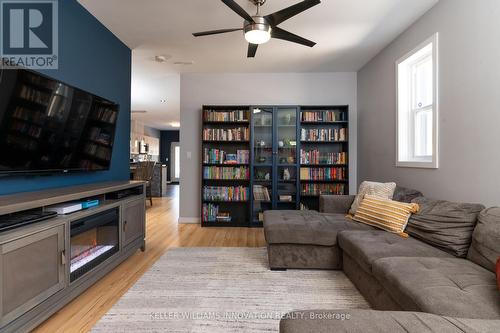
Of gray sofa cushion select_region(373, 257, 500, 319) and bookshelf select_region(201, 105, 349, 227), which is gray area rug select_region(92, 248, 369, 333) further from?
bookshelf select_region(201, 105, 349, 227)

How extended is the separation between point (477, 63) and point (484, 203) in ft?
3.62

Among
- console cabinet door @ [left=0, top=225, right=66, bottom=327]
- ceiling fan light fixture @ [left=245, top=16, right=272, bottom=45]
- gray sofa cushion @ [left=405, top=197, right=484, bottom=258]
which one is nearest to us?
console cabinet door @ [left=0, top=225, right=66, bottom=327]

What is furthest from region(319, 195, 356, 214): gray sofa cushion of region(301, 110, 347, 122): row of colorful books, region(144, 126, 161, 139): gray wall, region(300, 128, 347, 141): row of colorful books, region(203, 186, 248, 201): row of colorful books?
region(144, 126, 161, 139): gray wall

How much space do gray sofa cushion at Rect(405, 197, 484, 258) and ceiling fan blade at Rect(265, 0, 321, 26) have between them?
185 cm

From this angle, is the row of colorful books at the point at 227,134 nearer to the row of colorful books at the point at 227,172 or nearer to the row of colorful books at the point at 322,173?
the row of colorful books at the point at 227,172

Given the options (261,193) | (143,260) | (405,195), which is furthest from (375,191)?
(143,260)

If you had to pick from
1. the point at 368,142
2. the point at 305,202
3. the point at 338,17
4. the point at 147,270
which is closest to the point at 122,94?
the point at 147,270

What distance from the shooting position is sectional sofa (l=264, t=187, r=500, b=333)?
100cm

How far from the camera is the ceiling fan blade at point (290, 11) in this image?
1826 millimetres

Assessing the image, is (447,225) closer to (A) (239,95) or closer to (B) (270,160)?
(B) (270,160)

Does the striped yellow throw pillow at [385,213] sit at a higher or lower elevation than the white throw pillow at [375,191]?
lower

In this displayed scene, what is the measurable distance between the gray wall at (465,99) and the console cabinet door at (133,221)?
10.2 feet

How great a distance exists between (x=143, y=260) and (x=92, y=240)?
2.22 ft

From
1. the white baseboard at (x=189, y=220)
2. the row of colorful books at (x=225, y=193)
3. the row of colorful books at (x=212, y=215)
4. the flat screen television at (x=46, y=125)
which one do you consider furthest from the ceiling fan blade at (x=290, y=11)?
the white baseboard at (x=189, y=220)
